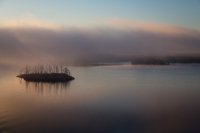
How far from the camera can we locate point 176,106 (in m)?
9.68

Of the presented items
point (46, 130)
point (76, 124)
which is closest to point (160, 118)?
point (76, 124)

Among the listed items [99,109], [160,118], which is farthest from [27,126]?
[160,118]

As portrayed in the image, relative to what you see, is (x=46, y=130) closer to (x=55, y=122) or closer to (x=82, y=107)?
(x=55, y=122)

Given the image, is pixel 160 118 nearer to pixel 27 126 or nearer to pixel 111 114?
pixel 111 114

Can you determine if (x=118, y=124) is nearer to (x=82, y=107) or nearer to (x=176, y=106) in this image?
(x=82, y=107)

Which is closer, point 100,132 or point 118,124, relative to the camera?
point 100,132

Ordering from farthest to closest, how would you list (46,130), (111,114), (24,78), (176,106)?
(24,78) < (176,106) < (111,114) < (46,130)

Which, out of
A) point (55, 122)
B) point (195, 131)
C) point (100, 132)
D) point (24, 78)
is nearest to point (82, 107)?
point (55, 122)

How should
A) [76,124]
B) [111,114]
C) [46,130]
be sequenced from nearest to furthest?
[46,130]
[76,124]
[111,114]

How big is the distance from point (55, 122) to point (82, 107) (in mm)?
2415

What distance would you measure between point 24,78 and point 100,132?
50.1ft

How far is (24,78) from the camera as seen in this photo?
20.2m

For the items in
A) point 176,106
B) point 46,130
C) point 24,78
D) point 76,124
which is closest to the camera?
point 46,130

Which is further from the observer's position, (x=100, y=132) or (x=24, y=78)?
(x=24, y=78)
